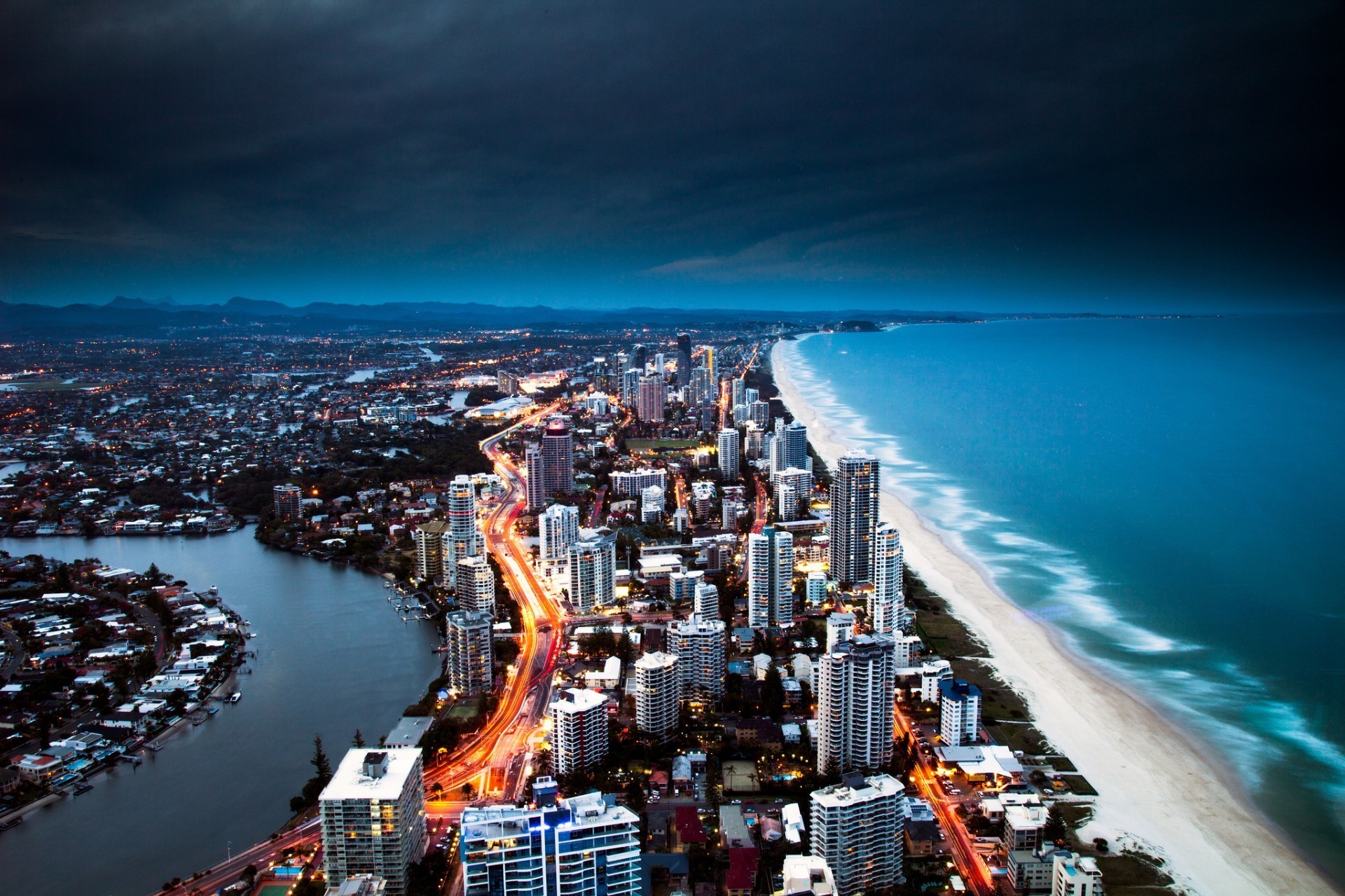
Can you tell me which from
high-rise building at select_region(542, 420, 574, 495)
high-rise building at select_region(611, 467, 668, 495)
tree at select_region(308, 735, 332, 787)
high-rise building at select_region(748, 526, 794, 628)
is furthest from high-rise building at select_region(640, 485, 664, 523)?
tree at select_region(308, 735, 332, 787)

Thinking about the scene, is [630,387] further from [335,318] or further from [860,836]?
[335,318]

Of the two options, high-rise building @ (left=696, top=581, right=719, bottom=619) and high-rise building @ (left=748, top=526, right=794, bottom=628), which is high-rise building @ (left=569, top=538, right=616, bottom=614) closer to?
high-rise building @ (left=696, top=581, right=719, bottom=619)

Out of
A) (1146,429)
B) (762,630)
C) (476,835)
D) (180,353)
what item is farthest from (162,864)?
(180,353)

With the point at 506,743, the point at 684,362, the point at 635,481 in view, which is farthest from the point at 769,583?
the point at 684,362

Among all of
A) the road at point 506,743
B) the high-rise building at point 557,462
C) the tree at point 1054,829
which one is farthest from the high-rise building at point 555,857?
the high-rise building at point 557,462

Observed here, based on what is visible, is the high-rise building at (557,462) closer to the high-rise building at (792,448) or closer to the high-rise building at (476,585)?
the high-rise building at (792,448)
